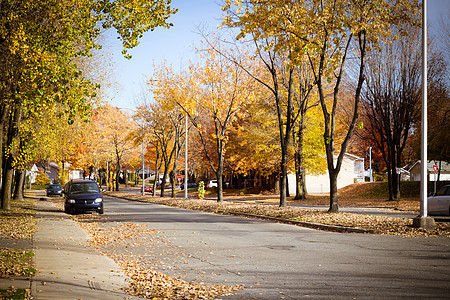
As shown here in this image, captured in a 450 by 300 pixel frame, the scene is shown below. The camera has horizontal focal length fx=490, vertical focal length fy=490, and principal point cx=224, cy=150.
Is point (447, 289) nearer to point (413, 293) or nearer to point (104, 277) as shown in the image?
point (413, 293)

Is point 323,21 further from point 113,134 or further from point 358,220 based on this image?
point 113,134

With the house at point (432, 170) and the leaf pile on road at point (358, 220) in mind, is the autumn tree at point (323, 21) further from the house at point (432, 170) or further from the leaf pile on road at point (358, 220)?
the house at point (432, 170)

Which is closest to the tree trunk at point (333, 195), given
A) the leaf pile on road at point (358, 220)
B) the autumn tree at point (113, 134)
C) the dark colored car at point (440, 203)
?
the leaf pile on road at point (358, 220)

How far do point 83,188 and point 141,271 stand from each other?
19.1 meters

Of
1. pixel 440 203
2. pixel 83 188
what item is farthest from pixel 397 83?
pixel 83 188

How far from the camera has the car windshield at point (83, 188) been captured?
27.4 m

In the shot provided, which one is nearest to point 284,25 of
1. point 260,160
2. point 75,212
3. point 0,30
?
point 0,30

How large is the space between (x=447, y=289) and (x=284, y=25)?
15204 mm

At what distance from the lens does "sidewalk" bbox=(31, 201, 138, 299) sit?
734 centimetres

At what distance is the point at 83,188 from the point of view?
27.7 m

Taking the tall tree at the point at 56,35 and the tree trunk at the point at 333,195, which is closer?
the tall tree at the point at 56,35

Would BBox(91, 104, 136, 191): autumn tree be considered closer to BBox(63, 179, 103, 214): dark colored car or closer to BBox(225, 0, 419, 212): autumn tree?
BBox(63, 179, 103, 214): dark colored car

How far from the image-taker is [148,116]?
1944 inches

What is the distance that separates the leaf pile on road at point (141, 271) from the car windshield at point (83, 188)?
9.19m
